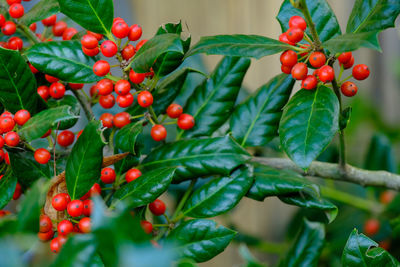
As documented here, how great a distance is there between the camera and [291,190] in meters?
0.61

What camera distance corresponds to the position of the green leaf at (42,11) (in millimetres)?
600

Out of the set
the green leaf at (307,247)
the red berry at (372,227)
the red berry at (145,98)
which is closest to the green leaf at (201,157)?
the red berry at (145,98)

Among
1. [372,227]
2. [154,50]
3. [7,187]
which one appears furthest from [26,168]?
[372,227]

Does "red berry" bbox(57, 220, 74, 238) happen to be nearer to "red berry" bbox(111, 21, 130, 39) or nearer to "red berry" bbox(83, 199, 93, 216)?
"red berry" bbox(83, 199, 93, 216)

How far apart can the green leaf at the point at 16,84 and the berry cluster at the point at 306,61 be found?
32 centimetres

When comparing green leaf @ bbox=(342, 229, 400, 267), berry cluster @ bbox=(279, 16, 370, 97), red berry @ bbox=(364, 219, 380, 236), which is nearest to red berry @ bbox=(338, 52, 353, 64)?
berry cluster @ bbox=(279, 16, 370, 97)

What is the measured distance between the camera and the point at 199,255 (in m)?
0.56

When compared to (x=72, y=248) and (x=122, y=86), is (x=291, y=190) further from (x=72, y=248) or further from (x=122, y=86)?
(x=72, y=248)

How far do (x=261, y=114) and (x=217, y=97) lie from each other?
2.9 inches

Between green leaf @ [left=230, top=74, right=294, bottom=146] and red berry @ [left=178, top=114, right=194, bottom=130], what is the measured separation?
8 centimetres

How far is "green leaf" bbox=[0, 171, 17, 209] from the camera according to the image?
1.82 ft

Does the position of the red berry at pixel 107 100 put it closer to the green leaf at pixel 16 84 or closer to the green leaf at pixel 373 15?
the green leaf at pixel 16 84

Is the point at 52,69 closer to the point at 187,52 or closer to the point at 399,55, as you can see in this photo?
the point at 187,52

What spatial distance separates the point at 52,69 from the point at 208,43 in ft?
0.67
